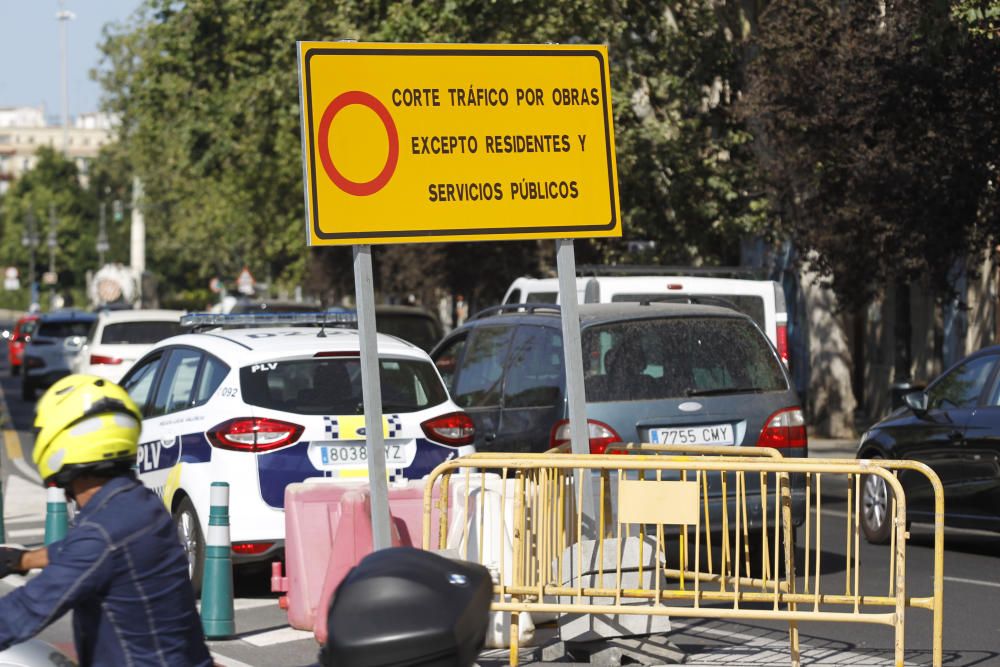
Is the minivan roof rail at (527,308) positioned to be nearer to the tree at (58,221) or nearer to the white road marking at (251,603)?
the white road marking at (251,603)

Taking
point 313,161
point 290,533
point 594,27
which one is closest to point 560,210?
point 313,161

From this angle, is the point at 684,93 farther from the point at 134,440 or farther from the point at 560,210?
the point at 134,440

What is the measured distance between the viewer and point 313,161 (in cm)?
838

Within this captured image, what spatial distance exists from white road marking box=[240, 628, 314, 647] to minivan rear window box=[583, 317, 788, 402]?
2.30 m

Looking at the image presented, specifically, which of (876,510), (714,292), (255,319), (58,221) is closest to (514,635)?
(876,510)

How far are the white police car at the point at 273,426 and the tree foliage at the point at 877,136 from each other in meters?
8.27

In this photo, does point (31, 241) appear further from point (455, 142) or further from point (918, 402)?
point (455, 142)

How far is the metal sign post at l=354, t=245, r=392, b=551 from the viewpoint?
8328 mm

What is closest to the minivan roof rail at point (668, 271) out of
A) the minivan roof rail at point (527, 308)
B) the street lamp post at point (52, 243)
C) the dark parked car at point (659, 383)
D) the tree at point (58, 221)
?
the minivan roof rail at point (527, 308)

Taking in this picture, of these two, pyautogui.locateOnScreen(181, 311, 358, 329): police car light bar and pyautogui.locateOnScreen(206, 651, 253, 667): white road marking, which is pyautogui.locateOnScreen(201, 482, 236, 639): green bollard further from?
pyautogui.locateOnScreen(181, 311, 358, 329): police car light bar

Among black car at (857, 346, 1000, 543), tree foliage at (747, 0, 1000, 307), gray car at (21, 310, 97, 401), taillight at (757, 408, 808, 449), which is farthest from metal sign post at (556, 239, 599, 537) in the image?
gray car at (21, 310, 97, 401)

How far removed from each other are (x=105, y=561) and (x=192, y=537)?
6772 millimetres

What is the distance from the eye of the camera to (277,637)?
31.7 feet

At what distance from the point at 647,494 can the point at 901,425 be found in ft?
20.7
